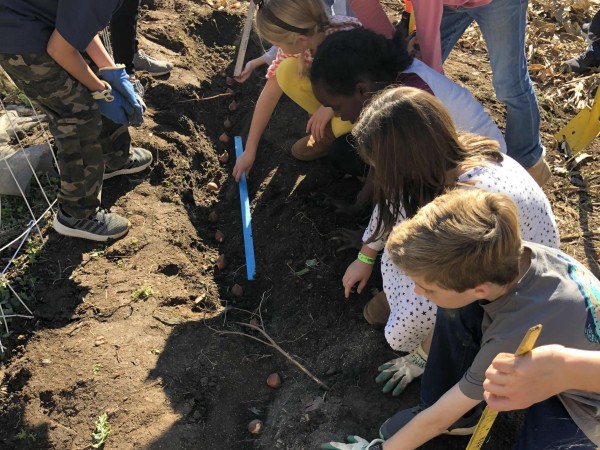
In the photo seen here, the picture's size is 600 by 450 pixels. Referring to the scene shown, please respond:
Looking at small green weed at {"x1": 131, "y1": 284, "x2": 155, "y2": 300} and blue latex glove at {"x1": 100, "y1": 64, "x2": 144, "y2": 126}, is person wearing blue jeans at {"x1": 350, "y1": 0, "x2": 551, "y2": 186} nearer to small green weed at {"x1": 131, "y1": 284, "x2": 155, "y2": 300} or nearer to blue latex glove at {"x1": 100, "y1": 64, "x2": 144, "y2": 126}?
blue latex glove at {"x1": 100, "y1": 64, "x2": 144, "y2": 126}

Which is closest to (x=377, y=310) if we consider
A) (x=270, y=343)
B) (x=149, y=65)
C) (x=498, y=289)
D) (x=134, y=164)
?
(x=270, y=343)

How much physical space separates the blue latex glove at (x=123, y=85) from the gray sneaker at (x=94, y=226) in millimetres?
565

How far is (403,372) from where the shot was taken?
2451 millimetres

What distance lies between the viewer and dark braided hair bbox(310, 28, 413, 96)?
2.51m

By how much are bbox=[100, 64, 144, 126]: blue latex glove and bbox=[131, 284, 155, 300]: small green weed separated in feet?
2.90

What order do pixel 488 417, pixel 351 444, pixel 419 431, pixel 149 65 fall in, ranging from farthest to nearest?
pixel 149 65, pixel 351 444, pixel 419 431, pixel 488 417

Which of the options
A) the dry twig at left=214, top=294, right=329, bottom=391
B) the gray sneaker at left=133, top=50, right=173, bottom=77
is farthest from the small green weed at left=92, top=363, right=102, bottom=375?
the gray sneaker at left=133, top=50, right=173, bottom=77

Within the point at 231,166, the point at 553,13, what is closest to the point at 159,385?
the point at 231,166

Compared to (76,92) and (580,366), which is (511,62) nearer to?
(580,366)

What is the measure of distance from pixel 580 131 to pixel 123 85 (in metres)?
2.71

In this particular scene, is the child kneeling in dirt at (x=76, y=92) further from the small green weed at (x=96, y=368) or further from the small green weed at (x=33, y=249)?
the small green weed at (x=96, y=368)

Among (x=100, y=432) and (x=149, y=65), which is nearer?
(x=100, y=432)

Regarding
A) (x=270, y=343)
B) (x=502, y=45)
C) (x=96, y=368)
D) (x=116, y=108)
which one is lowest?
(x=96, y=368)

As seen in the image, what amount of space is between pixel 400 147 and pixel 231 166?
87.7 inches
